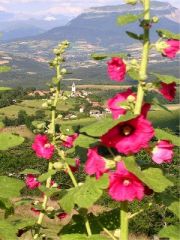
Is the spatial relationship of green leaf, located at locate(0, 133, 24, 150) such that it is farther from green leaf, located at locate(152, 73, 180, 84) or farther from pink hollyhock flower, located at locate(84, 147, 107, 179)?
green leaf, located at locate(152, 73, 180, 84)

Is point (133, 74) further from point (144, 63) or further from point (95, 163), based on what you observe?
point (95, 163)

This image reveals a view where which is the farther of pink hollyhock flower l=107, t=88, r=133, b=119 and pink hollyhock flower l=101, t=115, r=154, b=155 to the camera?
pink hollyhock flower l=107, t=88, r=133, b=119

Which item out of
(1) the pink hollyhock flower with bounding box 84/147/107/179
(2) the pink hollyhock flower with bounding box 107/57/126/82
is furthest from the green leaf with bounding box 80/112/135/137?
(2) the pink hollyhock flower with bounding box 107/57/126/82

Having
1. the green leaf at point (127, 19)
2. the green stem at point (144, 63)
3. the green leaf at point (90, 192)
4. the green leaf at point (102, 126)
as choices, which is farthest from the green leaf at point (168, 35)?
the green leaf at point (90, 192)

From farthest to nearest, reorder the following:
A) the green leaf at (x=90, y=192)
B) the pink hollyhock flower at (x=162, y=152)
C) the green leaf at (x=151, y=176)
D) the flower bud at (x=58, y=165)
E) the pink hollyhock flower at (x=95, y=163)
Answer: the flower bud at (x=58, y=165) < the pink hollyhock flower at (x=162, y=152) < the pink hollyhock flower at (x=95, y=163) < the green leaf at (x=90, y=192) < the green leaf at (x=151, y=176)

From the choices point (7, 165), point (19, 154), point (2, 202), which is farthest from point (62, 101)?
point (19, 154)

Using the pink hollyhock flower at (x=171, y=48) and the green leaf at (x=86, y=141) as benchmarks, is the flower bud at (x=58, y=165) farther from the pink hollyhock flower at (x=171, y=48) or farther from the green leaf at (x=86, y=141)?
the pink hollyhock flower at (x=171, y=48)

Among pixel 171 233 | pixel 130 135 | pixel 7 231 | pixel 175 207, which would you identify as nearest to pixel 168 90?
pixel 130 135
